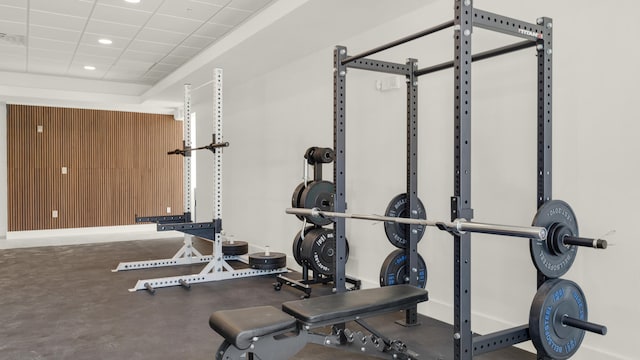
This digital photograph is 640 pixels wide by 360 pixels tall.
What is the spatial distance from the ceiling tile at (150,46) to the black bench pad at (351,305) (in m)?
4.41

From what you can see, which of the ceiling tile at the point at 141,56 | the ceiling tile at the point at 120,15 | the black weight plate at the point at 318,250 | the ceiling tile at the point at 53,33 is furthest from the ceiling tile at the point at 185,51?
the black weight plate at the point at 318,250

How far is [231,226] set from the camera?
713cm

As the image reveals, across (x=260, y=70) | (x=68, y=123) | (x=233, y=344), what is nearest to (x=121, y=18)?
(x=260, y=70)

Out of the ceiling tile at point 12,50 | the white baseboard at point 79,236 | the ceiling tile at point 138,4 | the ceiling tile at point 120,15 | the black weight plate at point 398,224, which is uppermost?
the ceiling tile at point 12,50

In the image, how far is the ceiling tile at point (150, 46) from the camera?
18.6 ft

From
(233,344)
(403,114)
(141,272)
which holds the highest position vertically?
(403,114)

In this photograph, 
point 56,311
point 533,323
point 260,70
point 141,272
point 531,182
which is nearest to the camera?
point 533,323

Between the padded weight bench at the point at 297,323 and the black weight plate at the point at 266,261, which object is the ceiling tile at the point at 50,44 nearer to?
the black weight plate at the point at 266,261

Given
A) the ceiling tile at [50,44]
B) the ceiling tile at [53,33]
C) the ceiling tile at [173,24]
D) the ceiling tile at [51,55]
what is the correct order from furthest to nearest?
1. the ceiling tile at [51,55]
2. the ceiling tile at [50,44]
3. the ceiling tile at [53,33]
4. the ceiling tile at [173,24]

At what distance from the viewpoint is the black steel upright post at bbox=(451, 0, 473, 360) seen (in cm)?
203

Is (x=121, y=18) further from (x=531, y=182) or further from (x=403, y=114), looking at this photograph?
(x=531, y=182)

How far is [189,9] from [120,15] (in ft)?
2.43

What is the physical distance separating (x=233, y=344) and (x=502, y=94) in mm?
2262

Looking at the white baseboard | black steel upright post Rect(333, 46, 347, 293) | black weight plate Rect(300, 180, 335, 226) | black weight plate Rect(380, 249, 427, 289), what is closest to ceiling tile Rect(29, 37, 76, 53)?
the white baseboard
